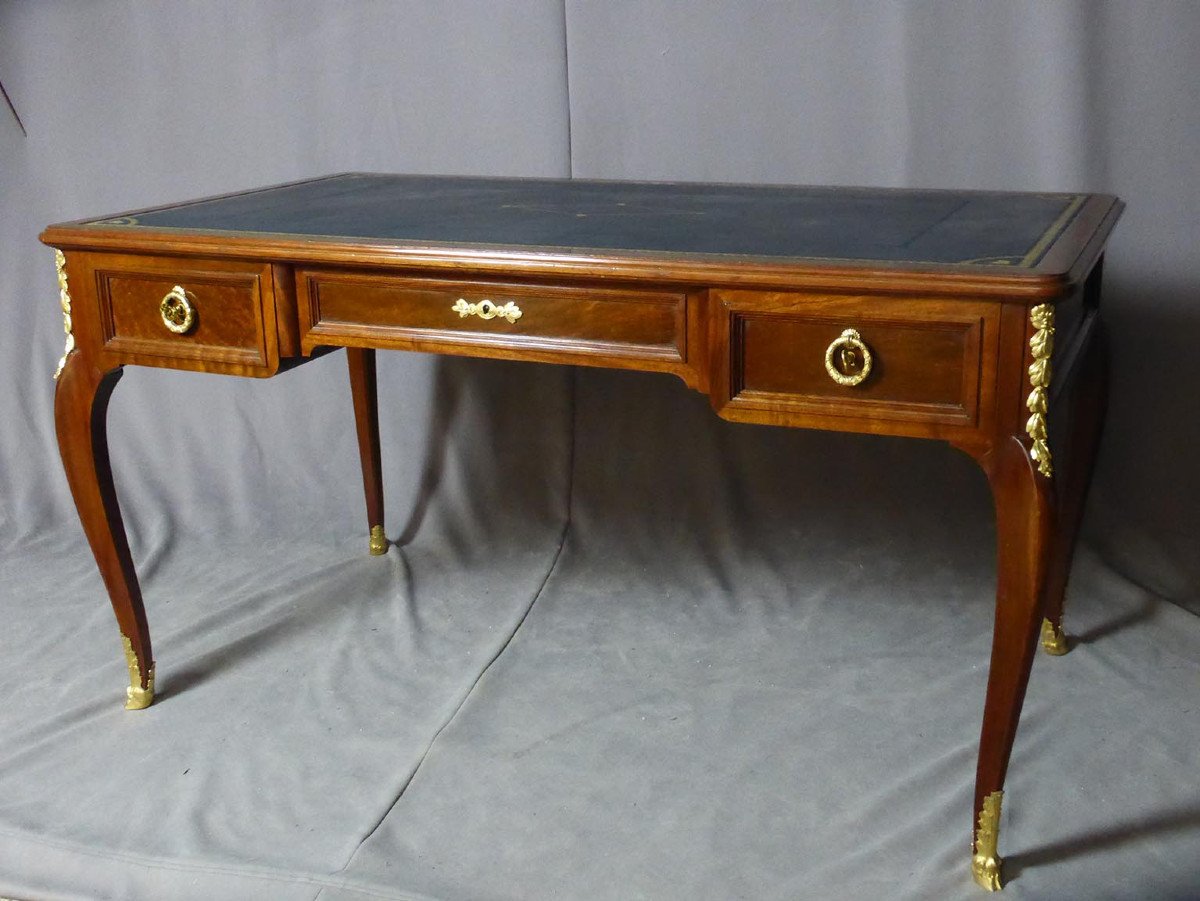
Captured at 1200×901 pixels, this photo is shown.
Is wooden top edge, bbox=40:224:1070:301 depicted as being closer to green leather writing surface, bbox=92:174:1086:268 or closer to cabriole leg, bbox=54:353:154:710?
green leather writing surface, bbox=92:174:1086:268

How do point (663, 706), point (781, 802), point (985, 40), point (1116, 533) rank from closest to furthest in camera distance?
point (781, 802) → point (663, 706) → point (985, 40) → point (1116, 533)

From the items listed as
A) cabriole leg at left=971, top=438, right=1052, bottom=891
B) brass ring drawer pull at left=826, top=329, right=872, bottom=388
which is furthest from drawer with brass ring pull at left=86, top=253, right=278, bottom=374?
cabriole leg at left=971, top=438, right=1052, bottom=891

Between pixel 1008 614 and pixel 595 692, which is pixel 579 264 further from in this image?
pixel 595 692

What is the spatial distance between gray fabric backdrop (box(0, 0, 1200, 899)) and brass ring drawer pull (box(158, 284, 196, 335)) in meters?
0.71

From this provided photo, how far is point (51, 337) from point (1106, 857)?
2.60 m

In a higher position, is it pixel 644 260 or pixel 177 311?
pixel 644 260

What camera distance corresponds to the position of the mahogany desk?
168cm

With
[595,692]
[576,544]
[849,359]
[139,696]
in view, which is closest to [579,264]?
[849,359]

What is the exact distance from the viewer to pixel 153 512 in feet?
10.7

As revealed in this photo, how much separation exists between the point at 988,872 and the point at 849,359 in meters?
0.74

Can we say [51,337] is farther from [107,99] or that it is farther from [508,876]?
[508,876]

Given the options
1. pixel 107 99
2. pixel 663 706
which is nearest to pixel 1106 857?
pixel 663 706

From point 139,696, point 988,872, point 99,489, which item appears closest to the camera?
point 988,872

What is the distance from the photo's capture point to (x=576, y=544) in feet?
9.99
